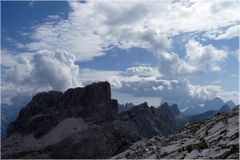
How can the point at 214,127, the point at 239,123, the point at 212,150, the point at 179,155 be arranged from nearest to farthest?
the point at 212,150 < the point at 179,155 < the point at 239,123 < the point at 214,127

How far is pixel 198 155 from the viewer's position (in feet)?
114

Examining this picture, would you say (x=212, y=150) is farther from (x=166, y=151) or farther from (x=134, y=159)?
(x=134, y=159)

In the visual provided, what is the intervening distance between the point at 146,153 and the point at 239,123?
45.2 feet

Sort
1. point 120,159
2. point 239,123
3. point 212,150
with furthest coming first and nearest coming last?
point 120,159, point 239,123, point 212,150

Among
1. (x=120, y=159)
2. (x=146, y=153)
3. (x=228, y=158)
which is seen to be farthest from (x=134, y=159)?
(x=228, y=158)

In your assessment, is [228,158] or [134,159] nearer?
[228,158]

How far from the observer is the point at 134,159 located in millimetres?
50156

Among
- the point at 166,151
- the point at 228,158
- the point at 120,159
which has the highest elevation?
the point at 228,158

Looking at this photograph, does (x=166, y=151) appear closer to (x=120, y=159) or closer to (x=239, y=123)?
(x=239, y=123)

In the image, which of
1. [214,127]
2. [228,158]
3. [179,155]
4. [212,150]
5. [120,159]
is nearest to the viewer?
[228,158]

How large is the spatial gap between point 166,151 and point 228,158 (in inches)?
529

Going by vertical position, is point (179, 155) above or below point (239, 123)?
below

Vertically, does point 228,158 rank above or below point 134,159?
above

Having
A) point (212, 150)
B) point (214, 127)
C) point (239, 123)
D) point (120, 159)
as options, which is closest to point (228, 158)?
point (212, 150)
